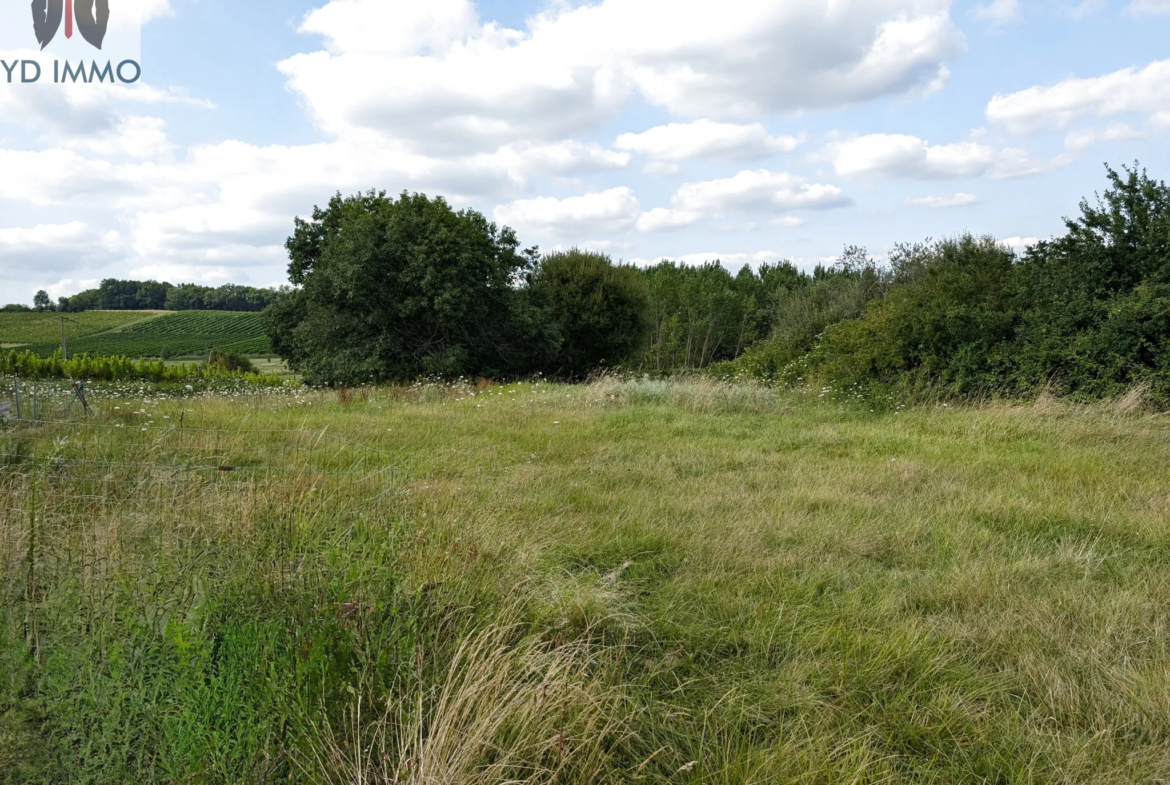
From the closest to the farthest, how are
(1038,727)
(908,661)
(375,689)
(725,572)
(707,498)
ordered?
(375,689), (1038,727), (908,661), (725,572), (707,498)

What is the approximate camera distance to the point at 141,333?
169 ft

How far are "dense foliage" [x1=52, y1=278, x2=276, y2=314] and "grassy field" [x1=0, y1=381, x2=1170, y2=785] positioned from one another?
49901 millimetres

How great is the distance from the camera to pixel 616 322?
3288cm

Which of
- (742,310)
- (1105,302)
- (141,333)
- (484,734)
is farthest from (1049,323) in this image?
(141,333)

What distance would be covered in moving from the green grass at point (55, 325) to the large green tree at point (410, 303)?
2553cm

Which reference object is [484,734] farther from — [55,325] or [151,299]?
[151,299]

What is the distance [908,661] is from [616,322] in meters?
30.2

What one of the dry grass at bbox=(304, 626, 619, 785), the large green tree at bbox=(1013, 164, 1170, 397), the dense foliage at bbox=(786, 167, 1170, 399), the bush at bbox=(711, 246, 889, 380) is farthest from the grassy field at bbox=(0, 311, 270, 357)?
the dry grass at bbox=(304, 626, 619, 785)

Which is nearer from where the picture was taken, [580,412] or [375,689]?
[375,689]

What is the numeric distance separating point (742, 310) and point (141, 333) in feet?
144

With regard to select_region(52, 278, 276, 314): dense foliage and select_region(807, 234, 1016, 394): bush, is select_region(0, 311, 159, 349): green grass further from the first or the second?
select_region(807, 234, 1016, 394): bush

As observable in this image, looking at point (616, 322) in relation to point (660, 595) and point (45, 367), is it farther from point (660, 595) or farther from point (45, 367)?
point (660, 595)

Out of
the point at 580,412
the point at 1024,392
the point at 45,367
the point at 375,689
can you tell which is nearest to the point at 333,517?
the point at 375,689

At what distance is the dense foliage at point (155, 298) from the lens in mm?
53844
